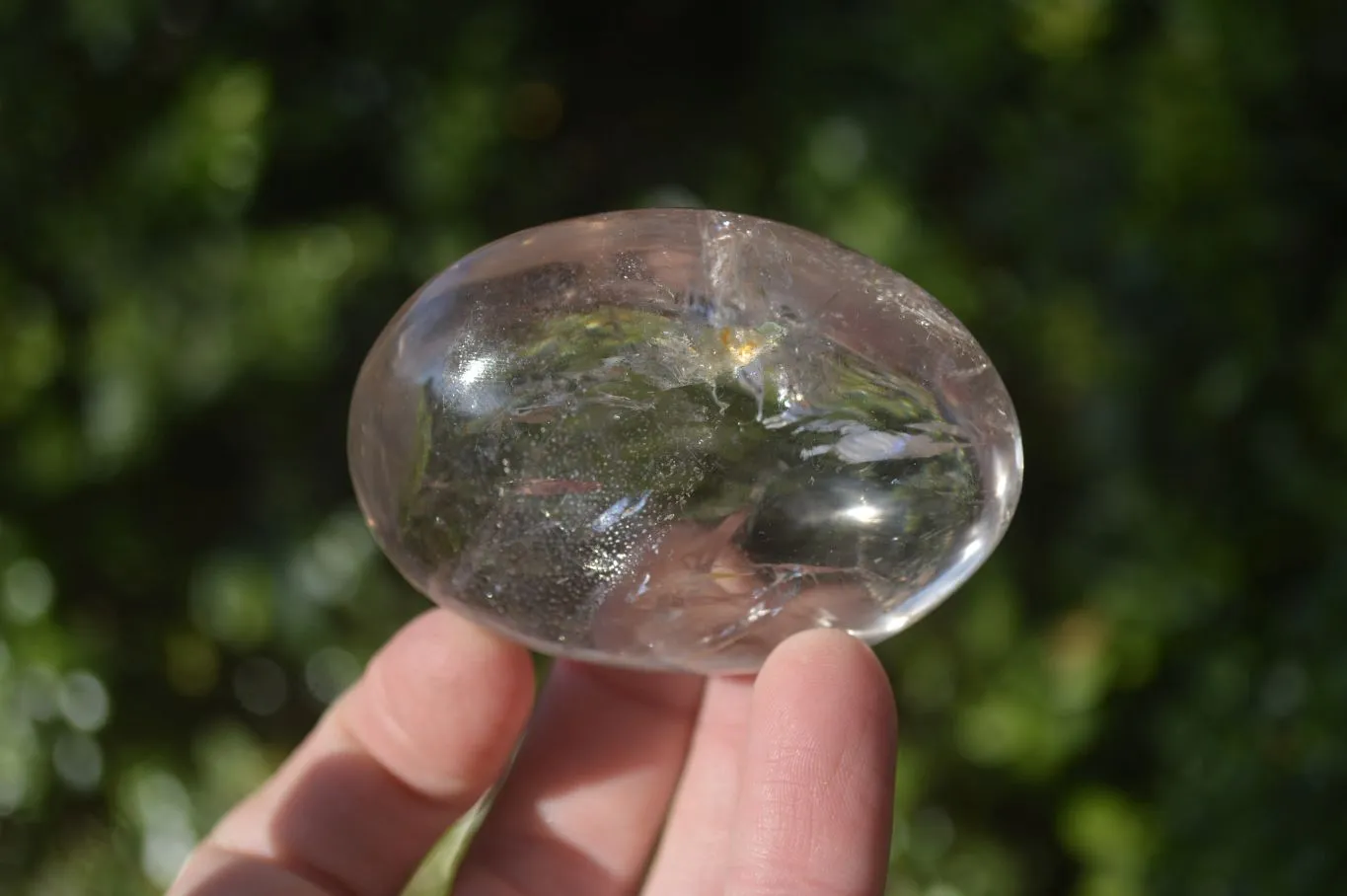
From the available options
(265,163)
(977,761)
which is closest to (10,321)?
(265,163)

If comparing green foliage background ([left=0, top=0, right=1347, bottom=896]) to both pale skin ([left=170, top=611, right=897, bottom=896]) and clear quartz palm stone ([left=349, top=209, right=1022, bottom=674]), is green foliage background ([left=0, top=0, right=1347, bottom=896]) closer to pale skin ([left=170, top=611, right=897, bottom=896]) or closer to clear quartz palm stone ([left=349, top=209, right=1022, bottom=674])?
pale skin ([left=170, top=611, right=897, bottom=896])

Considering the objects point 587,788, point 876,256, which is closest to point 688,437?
point 587,788

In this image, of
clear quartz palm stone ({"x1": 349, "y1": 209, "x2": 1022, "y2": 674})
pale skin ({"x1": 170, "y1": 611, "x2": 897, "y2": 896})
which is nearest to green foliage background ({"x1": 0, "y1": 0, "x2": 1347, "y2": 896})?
pale skin ({"x1": 170, "y1": 611, "x2": 897, "y2": 896})

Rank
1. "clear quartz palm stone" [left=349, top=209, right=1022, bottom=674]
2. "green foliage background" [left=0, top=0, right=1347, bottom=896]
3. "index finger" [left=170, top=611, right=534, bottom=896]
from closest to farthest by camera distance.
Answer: "clear quartz palm stone" [left=349, top=209, right=1022, bottom=674] → "index finger" [left=170, top=611, right=534, bottom=896] → "green foliage background" [left=0, top=0, right=1347, bottom=896]

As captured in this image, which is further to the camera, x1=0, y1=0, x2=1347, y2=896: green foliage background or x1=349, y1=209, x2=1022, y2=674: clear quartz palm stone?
x1=0, y1=0, x2=1347, y2=896: green foliage background

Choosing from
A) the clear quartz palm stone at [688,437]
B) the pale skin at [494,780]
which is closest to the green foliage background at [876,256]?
the pale skin at [494,780]

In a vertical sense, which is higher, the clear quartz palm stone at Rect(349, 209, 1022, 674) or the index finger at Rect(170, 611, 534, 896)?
the clear quartz palm stone at Rect(349, 209, 1022, 674)

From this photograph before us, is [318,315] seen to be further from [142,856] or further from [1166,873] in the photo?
[1166,873]
